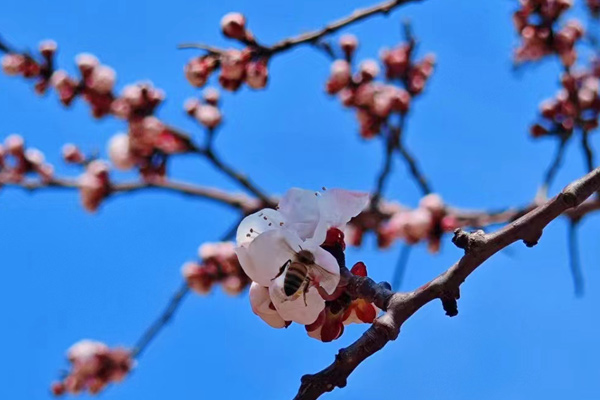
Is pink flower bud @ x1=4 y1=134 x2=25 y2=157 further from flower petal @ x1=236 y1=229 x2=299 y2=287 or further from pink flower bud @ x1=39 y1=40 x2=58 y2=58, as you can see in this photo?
flower petal @ x1=236 y1=229 x2=299 y2=287

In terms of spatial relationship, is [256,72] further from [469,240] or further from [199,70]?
[469,240]

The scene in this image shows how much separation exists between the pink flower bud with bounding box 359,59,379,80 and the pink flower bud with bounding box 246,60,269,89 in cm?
123

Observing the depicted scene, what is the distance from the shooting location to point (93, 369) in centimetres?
472

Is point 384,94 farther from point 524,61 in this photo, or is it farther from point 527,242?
point 527,242

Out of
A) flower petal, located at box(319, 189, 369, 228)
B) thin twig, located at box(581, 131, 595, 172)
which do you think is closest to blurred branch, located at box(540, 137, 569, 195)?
thin twig, located at box(581, 131, 595, 172)

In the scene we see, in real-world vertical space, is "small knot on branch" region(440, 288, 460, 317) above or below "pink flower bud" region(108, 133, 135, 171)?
below

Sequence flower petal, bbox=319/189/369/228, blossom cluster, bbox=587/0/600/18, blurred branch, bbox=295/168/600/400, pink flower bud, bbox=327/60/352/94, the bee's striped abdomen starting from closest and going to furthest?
blurred branch, bbox=295/168/600/400 < the bee's striped abdomen < flower petal, bbox=319/189/369/228 < blossom cluster, bbox=587/0/600/18 < pink flower bud, bbox=327/60/352/94

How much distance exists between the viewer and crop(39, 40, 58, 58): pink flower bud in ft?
14.7


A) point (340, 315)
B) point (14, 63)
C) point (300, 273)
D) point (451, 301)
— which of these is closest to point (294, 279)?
point (300, 273)

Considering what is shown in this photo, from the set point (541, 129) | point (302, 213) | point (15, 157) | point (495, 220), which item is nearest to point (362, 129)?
point (541, 129)

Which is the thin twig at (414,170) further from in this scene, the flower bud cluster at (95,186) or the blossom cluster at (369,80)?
the flower bud cluster at (95,186)

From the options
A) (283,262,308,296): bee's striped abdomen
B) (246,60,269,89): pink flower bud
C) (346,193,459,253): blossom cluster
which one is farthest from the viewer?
(346,193,459,253): blossom cluster

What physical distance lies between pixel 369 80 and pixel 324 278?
366 centimetres

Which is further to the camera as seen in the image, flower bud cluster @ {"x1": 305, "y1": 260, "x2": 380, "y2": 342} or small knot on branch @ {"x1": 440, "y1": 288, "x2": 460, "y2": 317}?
flower bud cluster @ {"x1": 305, "y1": 260, "x2": 380, "y2": 342}
